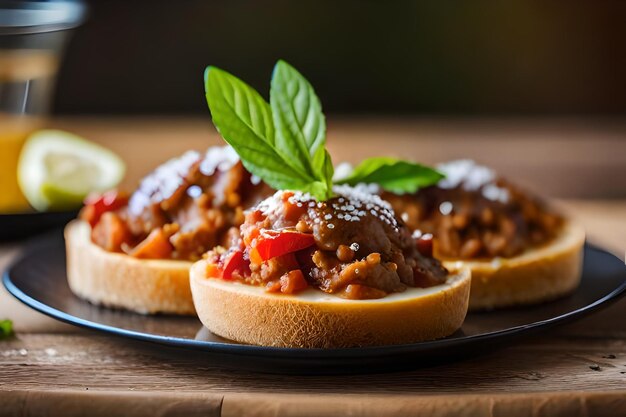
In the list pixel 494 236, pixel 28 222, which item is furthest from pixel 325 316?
pixel 28 222

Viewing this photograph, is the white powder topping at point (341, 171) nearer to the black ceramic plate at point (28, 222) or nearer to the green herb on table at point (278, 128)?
the green herb on table at point (278, 128)

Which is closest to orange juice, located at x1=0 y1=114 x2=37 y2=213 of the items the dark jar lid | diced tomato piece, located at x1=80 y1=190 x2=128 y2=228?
the dark jar lid

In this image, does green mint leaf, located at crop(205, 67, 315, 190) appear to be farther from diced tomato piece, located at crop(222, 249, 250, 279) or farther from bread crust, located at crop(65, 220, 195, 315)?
bread crust, located at crop(65, 220, 195, 315)

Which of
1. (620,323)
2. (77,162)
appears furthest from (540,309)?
(77,162)

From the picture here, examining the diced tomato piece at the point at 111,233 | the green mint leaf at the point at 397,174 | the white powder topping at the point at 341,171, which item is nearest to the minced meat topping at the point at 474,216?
the green mint leaf at the point at 397,174

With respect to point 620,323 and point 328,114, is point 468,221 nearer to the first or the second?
point 620,323

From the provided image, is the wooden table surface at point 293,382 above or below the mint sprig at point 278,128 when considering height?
below
